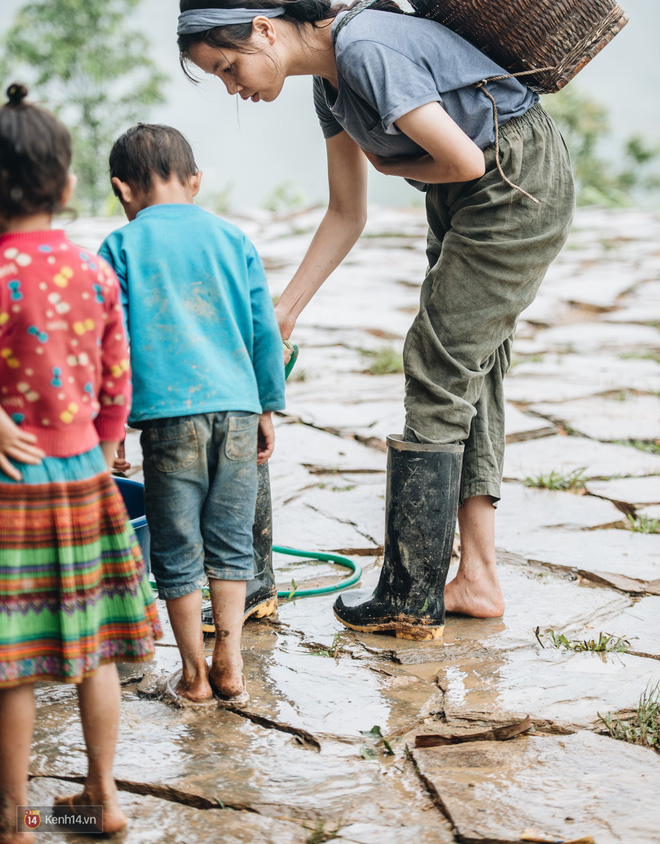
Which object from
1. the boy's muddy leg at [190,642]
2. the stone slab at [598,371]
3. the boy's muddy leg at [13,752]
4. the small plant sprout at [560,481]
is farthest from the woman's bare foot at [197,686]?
the stone slab at [598,371]

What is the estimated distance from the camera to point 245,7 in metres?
1.96

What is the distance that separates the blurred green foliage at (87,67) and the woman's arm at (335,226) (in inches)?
461

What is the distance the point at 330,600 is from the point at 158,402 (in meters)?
1.01

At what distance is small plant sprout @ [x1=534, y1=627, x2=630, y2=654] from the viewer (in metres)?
2.14

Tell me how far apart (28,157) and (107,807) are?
102 cm

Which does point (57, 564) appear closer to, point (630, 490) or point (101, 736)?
point (101, 736)

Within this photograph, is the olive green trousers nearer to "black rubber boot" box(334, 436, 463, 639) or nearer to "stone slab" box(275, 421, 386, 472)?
"black rubber boot" box(334, 436, 463, 639)

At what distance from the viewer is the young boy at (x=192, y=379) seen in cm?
172

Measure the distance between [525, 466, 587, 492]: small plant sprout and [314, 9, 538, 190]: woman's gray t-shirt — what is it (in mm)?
1673

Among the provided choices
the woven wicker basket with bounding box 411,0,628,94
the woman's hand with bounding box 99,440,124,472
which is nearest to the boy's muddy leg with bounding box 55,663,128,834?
the woman's hand with bounding box 99,440,124,472

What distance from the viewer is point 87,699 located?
141cm

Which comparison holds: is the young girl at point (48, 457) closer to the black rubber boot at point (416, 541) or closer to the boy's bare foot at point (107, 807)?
the boy's bare foot at point (107, 807)

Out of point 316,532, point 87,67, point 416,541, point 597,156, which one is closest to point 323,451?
point 316,532

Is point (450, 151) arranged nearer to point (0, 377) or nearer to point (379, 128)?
point (379, 128)
